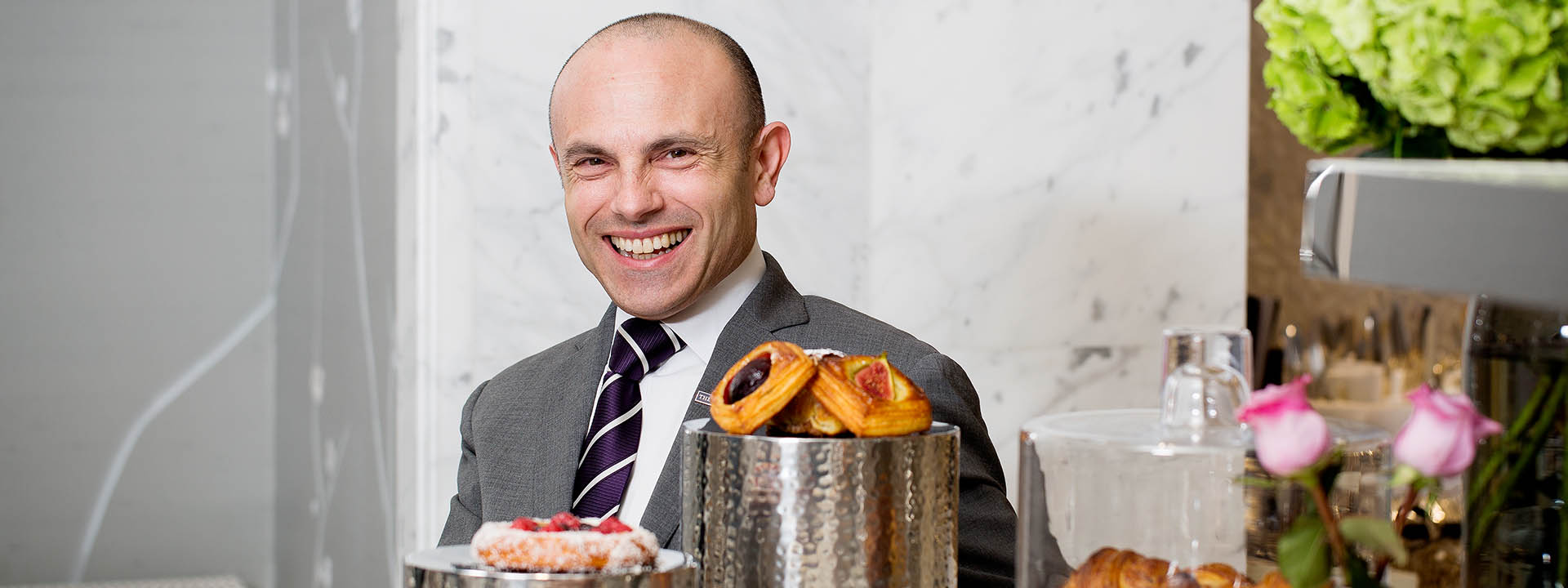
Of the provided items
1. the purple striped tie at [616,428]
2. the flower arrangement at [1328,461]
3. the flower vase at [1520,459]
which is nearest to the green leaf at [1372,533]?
the flower arrangement at [1328,461]

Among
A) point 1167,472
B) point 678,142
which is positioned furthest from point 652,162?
point 1167,472

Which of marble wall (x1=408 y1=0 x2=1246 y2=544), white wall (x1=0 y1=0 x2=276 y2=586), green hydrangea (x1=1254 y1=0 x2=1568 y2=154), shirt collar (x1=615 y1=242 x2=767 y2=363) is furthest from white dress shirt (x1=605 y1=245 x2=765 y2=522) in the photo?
white wall (x1=0 y1=0 x2=276 y2=586)

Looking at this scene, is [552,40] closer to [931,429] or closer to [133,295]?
[931,429]

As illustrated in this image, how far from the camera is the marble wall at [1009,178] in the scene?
2.14 m

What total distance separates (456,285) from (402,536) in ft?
1.30

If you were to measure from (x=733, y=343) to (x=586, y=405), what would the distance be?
17 cm

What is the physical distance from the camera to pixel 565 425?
1440 millimetres

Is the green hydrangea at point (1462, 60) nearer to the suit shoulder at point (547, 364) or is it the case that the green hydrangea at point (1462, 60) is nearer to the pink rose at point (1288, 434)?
the pink rose at point (1288, 434)

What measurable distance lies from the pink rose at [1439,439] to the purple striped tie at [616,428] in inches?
36.6

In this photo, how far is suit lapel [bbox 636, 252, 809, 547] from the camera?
1.28 m

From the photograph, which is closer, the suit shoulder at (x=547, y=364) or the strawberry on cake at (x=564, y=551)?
the strawberry on cake at (x=564, y=551)

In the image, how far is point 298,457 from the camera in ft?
10.8

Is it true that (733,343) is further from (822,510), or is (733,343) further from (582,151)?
(822,510)

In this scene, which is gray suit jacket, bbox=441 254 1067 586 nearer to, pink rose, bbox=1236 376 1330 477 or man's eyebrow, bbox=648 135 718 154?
man's eyebrow, bbox=648 135 718 154
